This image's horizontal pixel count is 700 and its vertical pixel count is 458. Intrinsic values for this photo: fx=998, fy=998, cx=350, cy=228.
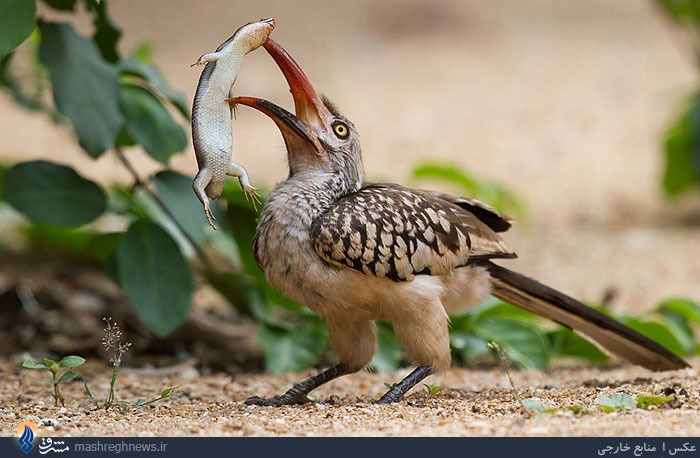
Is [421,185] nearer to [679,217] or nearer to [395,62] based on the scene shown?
[679,217]

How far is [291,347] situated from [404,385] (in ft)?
4.50

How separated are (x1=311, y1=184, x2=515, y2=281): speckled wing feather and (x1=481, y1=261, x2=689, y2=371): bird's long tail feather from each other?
0.55 feet

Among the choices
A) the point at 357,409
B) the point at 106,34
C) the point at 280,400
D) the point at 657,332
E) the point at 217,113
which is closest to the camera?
the point at 357,409

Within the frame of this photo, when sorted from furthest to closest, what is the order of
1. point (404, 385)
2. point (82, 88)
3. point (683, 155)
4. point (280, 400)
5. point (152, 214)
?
point (683, 155), point (152, 214), point (82, 88), point (280, 400), point (404, 385)

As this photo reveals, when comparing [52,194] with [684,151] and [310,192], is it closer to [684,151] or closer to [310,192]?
[310,192]

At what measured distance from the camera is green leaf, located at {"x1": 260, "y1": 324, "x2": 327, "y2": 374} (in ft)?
16.3

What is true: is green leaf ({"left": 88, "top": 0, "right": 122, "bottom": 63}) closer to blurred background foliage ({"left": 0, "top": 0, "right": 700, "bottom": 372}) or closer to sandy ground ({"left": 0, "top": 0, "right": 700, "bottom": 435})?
blurred background foliage ({"left": 0, "top": 0, "right": 700, "bottom": 372})

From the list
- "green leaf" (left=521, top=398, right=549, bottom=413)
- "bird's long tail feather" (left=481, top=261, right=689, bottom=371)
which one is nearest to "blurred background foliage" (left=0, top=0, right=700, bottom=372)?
"bird's long tail feather" (left=481, top=261, right=689, bottom=371)

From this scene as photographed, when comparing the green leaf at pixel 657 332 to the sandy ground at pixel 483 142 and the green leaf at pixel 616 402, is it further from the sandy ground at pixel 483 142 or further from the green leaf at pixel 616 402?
the green leaf at pixel 616 402

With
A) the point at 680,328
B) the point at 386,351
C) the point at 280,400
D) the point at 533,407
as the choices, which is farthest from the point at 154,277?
the point at 680,328

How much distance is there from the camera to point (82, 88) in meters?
4.28

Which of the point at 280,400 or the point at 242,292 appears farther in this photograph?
the point at 242,292

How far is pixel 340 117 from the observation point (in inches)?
161

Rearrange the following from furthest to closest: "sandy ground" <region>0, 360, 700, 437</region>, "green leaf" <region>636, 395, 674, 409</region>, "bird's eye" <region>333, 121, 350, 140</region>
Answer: "bird's eye" <region>333, 121, 350, 140</region> < "green leaf" <region>636, 395, 674, 409</region> < "sandy ground" <region>0, 360, 700, 437</region>
